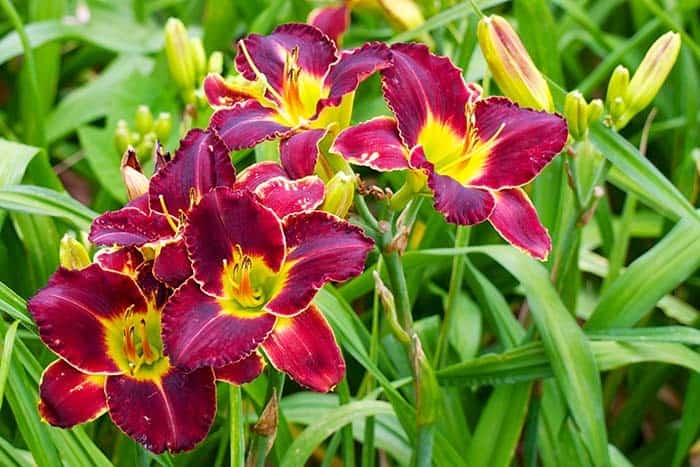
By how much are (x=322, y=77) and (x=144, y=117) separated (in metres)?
0.49

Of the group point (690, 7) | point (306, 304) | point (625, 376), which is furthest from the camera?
point (690, 7)

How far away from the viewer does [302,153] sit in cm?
80

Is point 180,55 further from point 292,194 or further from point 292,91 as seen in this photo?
point 292,194

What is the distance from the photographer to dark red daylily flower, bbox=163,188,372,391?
0.75 metres

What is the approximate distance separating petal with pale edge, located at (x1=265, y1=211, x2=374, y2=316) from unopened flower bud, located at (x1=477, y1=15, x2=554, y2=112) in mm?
274

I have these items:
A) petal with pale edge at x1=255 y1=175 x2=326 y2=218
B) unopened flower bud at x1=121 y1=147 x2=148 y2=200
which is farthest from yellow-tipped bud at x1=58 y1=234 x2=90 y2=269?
petal with pale edge at x1=255 y1=175 x2=326 y2=218

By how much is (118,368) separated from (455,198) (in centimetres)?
27

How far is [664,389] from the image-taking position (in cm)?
163

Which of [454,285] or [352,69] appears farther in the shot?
[454,285]

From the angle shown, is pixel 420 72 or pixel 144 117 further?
pixel 144 117

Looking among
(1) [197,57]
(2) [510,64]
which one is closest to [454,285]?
(2) [510,64]

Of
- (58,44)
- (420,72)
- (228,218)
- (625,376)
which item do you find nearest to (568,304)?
(625,376)

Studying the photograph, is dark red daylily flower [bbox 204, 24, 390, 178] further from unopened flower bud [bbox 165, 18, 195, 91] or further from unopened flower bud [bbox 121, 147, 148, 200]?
unopened flower bud [bbox 165, 18, 195, 91]

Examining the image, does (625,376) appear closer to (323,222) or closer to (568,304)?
(568,304)
